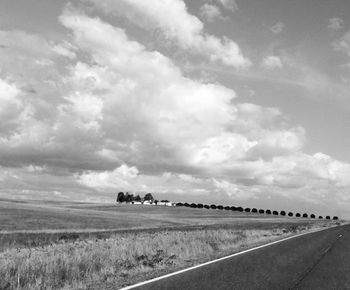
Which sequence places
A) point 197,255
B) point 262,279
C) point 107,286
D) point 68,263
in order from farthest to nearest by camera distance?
point 197,255, point 68,263, point 262,279, point 107,286

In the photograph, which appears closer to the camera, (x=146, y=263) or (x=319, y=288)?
(x=319, y=288)

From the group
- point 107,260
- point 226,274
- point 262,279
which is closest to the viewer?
point 262,279

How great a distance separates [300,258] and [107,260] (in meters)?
7.01

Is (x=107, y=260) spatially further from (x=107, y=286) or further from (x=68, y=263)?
(x=107, y=286)

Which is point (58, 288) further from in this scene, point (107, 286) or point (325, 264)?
point (325, 264)

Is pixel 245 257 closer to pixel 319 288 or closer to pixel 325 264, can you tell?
pixel 325 264

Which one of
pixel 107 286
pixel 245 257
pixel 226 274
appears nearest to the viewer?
pixel 107 286

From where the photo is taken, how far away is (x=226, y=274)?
1206cm

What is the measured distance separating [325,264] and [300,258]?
71.9 inches

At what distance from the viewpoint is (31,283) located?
425 inches

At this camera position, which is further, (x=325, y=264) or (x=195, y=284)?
(x=325, y=264)

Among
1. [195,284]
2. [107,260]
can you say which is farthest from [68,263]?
[195,284]

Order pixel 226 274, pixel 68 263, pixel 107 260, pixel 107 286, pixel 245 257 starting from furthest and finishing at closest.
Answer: pixel 245 257 → pixel 107 260 → pixel 68 263 → pixel 226 274 → pixel 107 286

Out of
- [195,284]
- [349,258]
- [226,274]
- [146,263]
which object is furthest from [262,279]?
[349,258]
